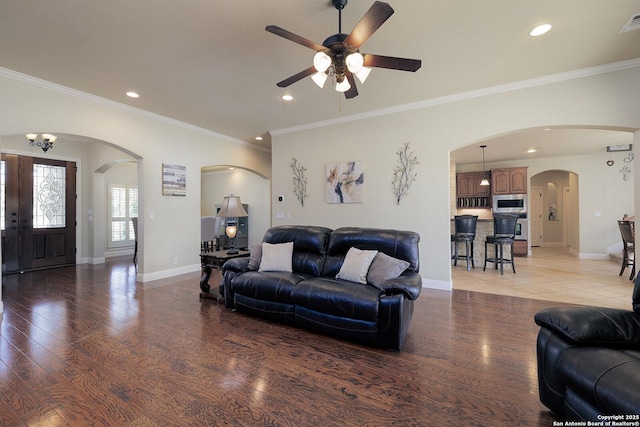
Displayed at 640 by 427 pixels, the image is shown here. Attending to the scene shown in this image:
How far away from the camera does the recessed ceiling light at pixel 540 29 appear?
8.64 feet

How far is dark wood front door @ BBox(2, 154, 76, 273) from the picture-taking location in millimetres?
5664

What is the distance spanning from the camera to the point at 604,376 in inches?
51.1

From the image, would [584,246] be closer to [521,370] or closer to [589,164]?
[589,164]

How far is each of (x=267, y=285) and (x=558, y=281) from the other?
5.03 meters

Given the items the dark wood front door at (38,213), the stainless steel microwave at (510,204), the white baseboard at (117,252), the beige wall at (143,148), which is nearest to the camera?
the beige wall at (143,148)

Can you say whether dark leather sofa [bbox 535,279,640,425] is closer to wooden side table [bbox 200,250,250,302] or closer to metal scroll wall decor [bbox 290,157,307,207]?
wooden side table [bbox 200,250,250,302]

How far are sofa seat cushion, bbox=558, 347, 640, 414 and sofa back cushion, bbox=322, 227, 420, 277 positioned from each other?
1.60 metres

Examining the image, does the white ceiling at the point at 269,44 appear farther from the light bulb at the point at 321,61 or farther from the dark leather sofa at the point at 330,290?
the dark leather sofa at the point at 330,290

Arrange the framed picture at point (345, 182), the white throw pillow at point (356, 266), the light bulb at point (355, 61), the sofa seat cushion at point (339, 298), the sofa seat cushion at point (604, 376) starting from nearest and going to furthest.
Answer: the sofa seat cushion at point (604, 376) < the light bulb at point (355, 61) < the sofa seat cushion at point (339, 298) < the white throw pillow at point (356, 266) < the framed picture at point (345, 182)

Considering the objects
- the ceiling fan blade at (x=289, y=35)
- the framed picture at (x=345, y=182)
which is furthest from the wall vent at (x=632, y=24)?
the framed picture at (x=345, y=182)

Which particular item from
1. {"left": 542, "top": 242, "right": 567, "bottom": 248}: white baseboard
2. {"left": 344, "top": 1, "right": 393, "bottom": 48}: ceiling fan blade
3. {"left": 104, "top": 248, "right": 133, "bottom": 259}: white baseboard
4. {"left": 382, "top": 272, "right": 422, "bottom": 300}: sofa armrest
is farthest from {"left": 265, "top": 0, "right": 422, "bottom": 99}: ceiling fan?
{"left": 542, "top": 242, "right": 567, "bottom": 248}: white baseboard

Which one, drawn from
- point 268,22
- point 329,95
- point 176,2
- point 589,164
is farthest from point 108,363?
point 589,164

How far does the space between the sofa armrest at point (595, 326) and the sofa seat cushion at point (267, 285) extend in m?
2.12

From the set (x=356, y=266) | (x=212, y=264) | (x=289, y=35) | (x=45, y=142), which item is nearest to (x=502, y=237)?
(x=356, y=266)
